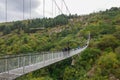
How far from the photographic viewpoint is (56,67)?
37.0 m

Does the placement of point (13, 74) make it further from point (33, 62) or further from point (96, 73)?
point (96, 73)

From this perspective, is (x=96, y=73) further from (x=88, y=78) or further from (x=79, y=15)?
(x=79, y=15)

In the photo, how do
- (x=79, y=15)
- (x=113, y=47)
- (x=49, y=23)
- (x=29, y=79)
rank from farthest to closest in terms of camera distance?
(x=79, y=15) < (x=49, y=23) < (x=113, y=47) < (x=29, y=79)

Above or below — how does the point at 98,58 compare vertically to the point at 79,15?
below

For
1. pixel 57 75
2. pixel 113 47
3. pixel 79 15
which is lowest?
pixel 57 75

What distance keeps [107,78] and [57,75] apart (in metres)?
7.43

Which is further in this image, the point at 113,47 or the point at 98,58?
the point at 113,47

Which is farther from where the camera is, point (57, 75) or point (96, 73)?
point (57, 75)

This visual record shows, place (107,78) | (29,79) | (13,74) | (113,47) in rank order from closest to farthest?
(13,74)
(107,78)
(29,79)
(113,47)

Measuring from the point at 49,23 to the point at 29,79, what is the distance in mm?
65285

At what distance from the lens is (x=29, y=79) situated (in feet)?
109

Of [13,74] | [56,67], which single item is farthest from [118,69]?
[13,74]

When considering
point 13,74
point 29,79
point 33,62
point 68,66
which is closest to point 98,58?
point 68,66

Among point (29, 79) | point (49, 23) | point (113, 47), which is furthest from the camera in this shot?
point (49, 23)
